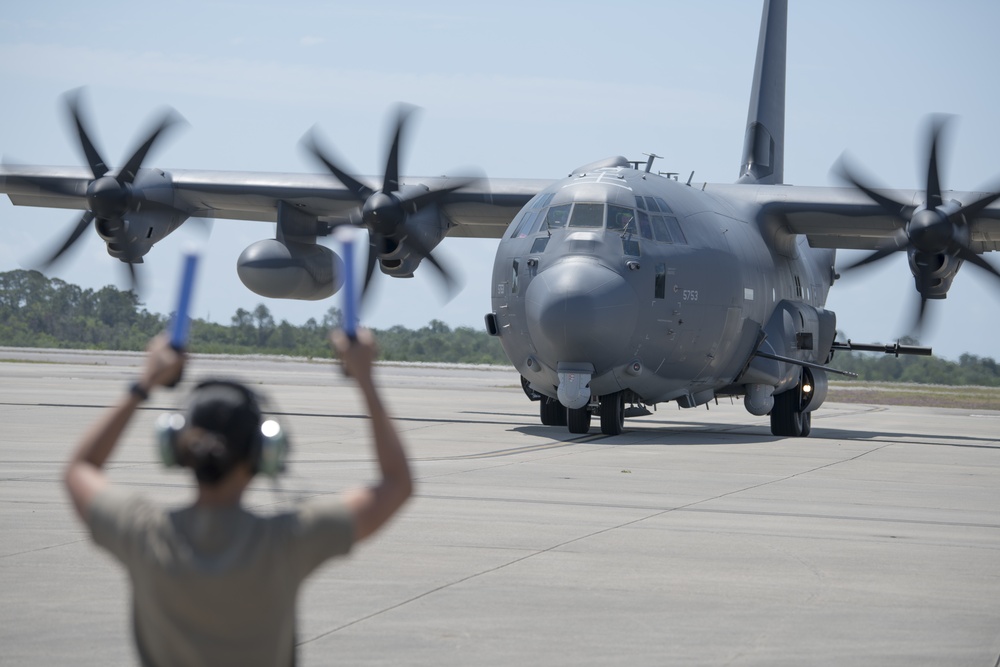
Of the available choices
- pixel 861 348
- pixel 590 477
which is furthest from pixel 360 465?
pixel 861 348

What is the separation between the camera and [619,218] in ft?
59.4

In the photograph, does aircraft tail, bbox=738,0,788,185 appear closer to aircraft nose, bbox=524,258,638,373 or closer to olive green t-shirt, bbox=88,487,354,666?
aircraft nose, bbox=524,258,638,373

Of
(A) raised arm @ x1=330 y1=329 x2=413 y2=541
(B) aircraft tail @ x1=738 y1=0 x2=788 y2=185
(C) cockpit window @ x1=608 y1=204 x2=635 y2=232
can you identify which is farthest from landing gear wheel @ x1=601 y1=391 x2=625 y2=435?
(A) raised arm @ x1=330 y1=329 x2=413 y2=541

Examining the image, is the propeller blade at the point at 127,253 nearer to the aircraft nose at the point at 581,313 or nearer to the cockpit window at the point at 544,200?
the cockpit window at the point at 544,200

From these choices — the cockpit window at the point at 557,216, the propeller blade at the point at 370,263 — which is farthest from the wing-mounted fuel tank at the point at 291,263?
the cockpit window at the point at 557,216

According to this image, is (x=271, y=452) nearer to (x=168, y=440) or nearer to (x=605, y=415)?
(x=168, y=440)

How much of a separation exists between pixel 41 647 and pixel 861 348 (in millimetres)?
21761

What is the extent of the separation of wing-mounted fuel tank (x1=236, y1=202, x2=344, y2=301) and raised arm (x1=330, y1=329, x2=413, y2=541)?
811 inches

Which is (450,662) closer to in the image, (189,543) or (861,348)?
(189,543)

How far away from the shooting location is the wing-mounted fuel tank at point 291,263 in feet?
76.9

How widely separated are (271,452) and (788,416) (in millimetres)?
19557

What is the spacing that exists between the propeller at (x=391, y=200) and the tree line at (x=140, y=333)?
171 feet

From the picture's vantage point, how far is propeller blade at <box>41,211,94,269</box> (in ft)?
78.8

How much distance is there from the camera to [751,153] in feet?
85.7
